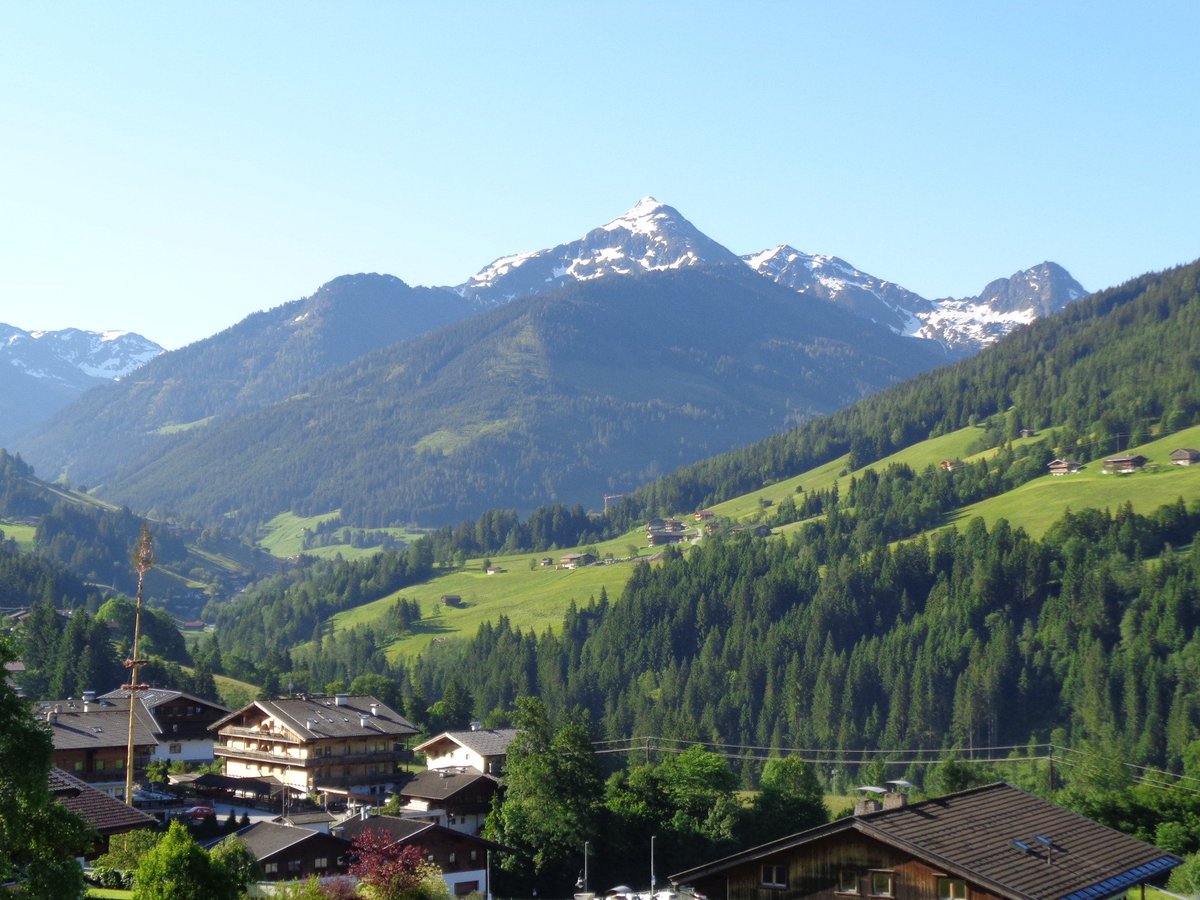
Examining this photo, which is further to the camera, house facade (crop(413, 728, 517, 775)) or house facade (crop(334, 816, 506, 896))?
house facade (crop(413, 728, 517, 775))

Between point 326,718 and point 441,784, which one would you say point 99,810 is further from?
point 326,718

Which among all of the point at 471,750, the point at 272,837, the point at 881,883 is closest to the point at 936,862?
the point at 881,883

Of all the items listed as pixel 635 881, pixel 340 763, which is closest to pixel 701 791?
pixel 635 881

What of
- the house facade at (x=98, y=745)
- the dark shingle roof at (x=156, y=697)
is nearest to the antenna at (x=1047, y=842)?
the house facade at (x=98, y=745)

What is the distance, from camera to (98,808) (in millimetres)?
60375

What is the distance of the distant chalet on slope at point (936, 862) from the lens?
41.9 metres

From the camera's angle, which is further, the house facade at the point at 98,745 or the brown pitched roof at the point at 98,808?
the house facade at the point at 98,745

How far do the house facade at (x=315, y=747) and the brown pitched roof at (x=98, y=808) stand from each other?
49137 millimetres

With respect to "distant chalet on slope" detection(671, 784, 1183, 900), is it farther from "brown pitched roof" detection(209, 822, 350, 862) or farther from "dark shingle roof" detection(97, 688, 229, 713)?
"dark shingle roof" detection(97, 688, 229, 713)

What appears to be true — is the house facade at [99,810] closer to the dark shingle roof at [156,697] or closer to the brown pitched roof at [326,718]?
the brown pitched roof at [326,718]

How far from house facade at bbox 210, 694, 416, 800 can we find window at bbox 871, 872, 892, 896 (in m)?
73.2

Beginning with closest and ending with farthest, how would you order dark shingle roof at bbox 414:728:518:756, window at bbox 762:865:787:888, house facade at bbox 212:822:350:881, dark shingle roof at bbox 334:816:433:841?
1. window at bbox 762:865:787:888
2. house facade at bbox 212:822:350:881
3. dark shingle roof at bbox 334:816:433:841
4. dark shingle roof at bbox 414:728:518:756

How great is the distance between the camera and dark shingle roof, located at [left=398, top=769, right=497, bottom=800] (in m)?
102

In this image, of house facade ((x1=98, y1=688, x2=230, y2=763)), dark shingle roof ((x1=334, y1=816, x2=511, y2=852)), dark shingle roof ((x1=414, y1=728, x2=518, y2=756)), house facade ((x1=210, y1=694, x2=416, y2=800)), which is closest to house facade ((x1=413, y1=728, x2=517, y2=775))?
dark shingle roof ((x1=414, y1=728, x2=518, y2=756))
